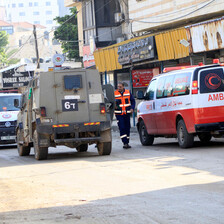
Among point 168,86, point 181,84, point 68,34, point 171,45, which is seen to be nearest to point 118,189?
point 181,84

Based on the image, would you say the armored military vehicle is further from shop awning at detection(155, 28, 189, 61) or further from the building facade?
the building facade

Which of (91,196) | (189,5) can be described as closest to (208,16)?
(189,5)

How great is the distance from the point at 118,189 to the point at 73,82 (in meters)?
7.06

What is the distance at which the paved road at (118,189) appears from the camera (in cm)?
718

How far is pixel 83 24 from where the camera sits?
47031 mm

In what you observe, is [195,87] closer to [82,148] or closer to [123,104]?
[123,104]

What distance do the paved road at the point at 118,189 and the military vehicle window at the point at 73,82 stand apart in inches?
73.1

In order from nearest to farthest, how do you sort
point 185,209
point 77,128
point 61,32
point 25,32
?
1. point 185,209
2. point 77,128
3. point 61,32
4. point 25,32

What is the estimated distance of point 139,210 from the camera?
746 cm

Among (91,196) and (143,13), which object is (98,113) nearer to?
(91,196)

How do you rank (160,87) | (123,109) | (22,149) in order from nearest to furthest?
(160,87), (123,109), (22,149)

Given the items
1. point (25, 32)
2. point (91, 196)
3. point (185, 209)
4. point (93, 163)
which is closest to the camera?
point (185, 209)

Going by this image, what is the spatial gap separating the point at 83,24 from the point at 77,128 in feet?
105

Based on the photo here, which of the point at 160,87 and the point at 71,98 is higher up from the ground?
the point at 160,87
